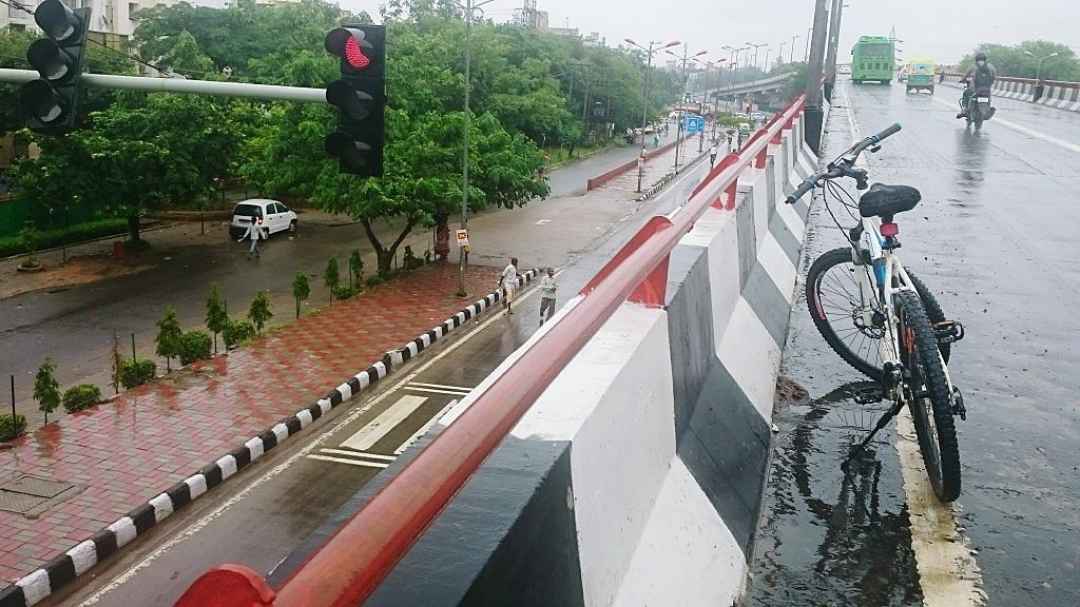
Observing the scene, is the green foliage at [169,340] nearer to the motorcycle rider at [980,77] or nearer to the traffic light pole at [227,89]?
the traffic light pole at [227,89]

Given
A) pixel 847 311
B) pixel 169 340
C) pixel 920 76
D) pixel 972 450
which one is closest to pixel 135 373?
pixel 169 340

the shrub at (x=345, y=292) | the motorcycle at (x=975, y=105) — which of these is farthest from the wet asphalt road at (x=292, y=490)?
the motorcycle at (x=975, y=105)

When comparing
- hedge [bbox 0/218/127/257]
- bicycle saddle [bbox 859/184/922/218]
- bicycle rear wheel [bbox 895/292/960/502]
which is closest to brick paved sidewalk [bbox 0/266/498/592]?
bicycle saddle [bbox 859/184/922/218]

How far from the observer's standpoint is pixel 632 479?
2.02 m

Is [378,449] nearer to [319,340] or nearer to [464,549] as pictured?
[319,340]

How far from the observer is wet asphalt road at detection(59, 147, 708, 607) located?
9.07m

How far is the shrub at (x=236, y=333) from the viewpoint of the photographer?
17516mm

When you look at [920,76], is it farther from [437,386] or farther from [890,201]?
[890,201]

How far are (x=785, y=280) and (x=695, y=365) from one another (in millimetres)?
2419

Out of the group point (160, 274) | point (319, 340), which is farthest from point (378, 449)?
point (160, 274)

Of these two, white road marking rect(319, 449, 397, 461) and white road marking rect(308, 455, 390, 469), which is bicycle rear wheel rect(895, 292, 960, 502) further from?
white road marking rect(319, 449, 397, 461)

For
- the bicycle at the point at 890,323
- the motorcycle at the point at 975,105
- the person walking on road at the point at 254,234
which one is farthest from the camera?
the person walking on road at the point at 254,234

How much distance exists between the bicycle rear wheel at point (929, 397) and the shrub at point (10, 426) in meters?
12.3

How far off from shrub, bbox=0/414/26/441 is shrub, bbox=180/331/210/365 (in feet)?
12.5
